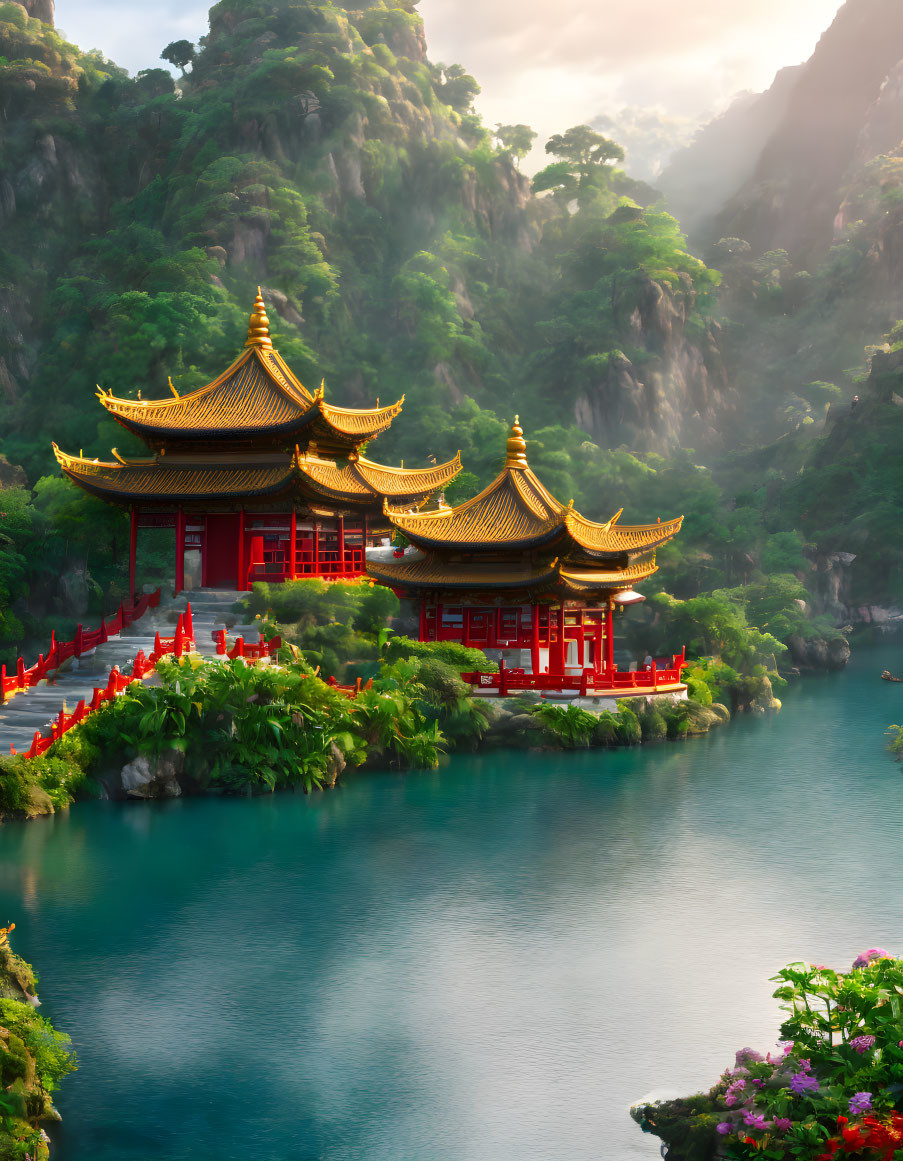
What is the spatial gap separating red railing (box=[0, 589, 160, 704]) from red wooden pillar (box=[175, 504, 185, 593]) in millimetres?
688

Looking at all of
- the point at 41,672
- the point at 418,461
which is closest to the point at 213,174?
the point at 418,461

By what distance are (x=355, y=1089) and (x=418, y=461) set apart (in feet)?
185

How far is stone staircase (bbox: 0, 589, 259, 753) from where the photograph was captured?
965 inches

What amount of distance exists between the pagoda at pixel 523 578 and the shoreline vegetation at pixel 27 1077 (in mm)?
22064

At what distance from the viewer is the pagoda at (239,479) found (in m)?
35.1

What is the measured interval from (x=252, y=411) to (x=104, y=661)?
33.5 feet

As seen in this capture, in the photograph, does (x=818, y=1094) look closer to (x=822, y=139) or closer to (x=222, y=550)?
(x=222, y=550)

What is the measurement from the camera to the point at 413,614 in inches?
1539

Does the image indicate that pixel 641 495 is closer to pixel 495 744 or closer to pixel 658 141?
pixel 495 744

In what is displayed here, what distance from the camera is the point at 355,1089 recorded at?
1107 centimetres

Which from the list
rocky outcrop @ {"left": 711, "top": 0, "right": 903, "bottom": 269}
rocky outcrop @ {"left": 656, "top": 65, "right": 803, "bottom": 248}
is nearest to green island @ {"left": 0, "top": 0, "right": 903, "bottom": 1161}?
rocky outcrop @ {"left": 711, "top": 0, "right": 903, "bottom": 269}

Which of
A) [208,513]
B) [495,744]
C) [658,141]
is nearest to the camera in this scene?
[495,744]

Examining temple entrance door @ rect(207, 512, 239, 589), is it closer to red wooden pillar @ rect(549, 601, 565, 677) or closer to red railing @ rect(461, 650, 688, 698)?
red railing @ rect(461, 650, 688, 698)

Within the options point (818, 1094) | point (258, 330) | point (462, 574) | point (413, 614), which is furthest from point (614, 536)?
point (818, 1094)
